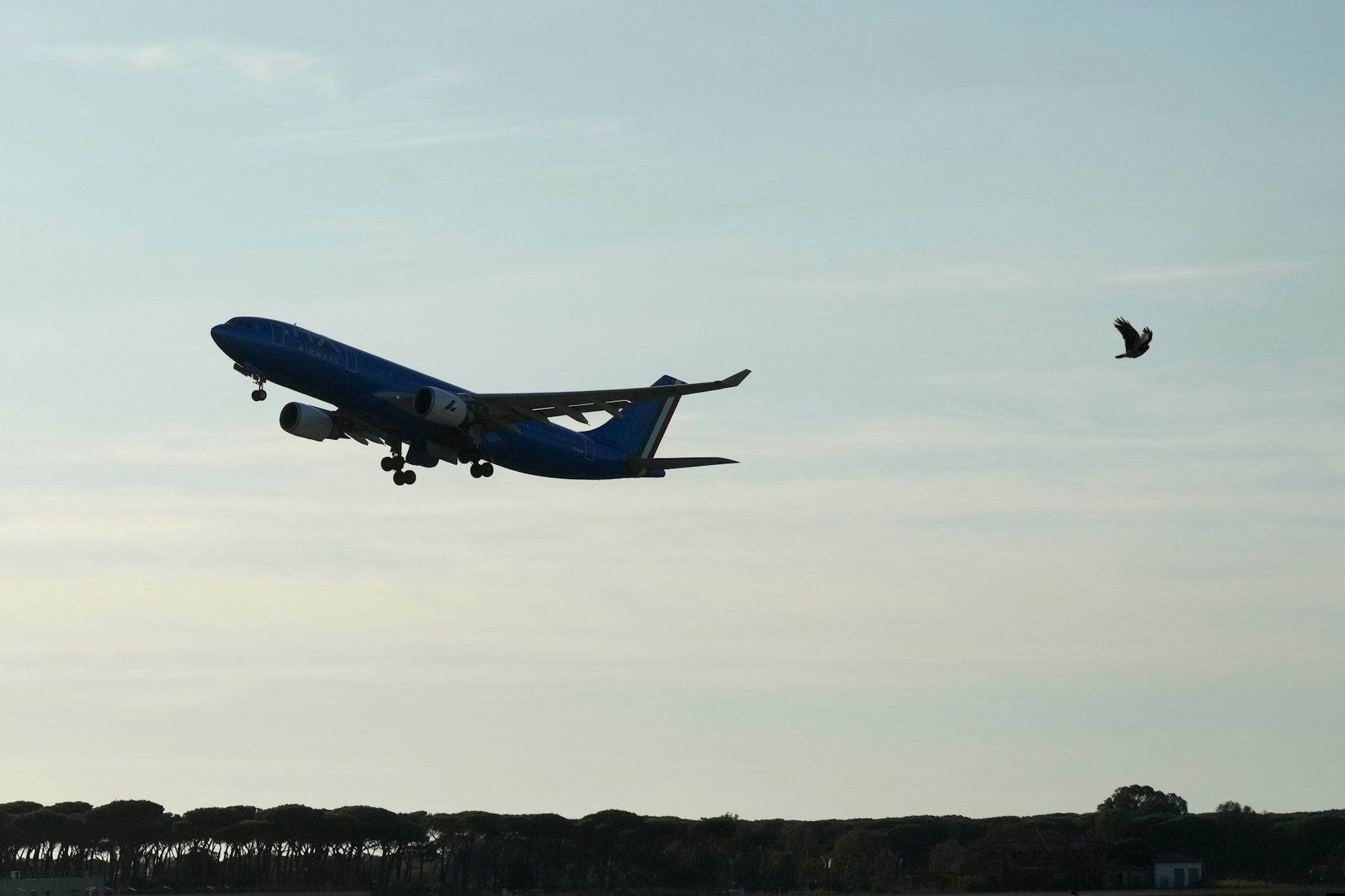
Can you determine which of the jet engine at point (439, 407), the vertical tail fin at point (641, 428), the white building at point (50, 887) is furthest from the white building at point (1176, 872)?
the jet engine at point (439, 407)

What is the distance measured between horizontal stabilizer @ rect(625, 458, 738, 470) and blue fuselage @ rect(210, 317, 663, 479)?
8.03ft

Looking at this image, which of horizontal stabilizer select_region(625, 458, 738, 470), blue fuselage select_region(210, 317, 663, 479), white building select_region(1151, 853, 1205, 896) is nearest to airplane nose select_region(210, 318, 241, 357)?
blue fuselage select_region(210, 317, 663, 479)

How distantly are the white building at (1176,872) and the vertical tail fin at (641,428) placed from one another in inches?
2162

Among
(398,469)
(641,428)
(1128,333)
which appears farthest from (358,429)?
→ (1128,333)

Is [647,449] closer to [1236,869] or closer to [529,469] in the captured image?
[529,469]

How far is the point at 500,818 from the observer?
527 feet

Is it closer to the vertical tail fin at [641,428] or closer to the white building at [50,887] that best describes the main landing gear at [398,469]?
the vertical tail fin at [641,428]

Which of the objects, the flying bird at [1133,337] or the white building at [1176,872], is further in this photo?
the white building at [1176,872]

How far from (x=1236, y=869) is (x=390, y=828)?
67.5 metres

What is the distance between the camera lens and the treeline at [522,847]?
148 meters

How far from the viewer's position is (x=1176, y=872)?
129500 millimetres

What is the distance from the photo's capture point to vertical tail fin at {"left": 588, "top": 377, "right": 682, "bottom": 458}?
8825 cm

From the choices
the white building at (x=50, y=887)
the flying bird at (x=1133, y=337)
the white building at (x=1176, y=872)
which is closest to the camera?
the flying bird at (x=1133, y=337)

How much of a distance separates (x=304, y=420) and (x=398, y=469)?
4.59m
